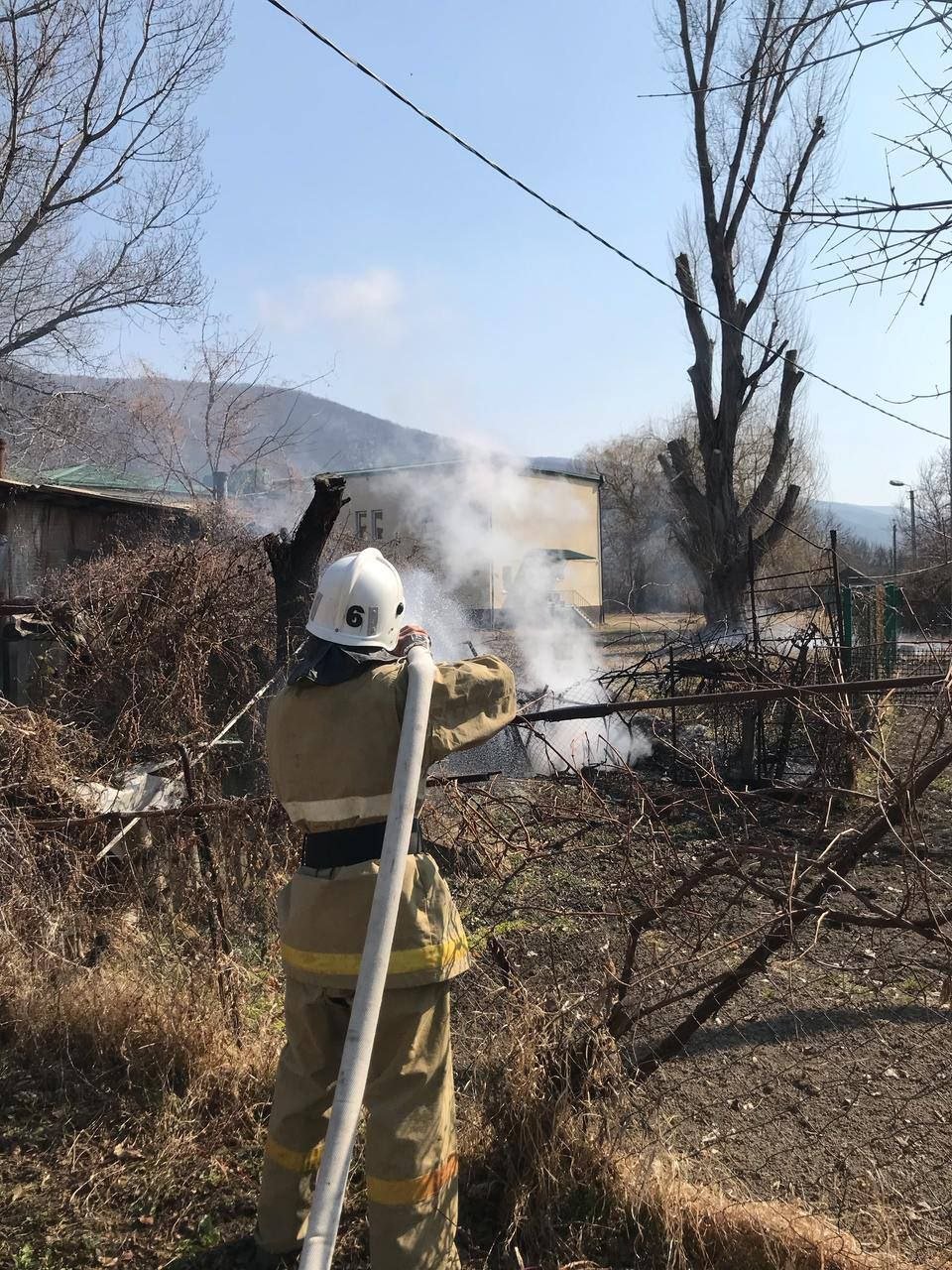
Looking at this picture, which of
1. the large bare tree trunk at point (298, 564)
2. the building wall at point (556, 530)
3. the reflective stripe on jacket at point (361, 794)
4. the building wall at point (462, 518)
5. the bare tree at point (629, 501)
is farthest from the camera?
the bare tree at point (629, 501)

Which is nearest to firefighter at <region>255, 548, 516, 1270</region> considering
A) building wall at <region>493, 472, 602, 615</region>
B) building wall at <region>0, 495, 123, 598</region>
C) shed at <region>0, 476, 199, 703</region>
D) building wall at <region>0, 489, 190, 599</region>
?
shed at <region>0, 476, 199, 703</region>

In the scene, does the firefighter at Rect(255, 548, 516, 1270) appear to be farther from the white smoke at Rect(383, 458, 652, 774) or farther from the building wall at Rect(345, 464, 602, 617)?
the building wall at Rect(345, 464, 602, 617)

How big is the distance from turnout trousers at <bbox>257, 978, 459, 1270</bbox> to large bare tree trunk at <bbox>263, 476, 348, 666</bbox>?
14.6 feet

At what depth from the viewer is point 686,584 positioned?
161 ft

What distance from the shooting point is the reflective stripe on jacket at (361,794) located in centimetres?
239

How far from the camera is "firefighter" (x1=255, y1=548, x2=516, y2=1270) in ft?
7.61

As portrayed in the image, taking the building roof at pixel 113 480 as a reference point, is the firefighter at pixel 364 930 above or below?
below

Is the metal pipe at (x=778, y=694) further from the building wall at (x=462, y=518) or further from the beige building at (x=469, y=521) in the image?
the building wall at (x=462, y=518)

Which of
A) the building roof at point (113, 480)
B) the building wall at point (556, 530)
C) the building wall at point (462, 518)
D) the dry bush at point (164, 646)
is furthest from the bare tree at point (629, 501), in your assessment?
the dry bush at point (164, 646)

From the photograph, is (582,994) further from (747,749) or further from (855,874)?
(747,749)

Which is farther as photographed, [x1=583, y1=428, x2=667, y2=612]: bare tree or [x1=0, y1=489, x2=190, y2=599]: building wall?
[x1=583, y1=428, x2=667, y2=612]: bare tree

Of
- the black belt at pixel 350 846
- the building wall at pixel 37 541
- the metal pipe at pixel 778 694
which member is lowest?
the black belt at pixel 350 846

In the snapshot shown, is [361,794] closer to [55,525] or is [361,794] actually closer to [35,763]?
[35,763]

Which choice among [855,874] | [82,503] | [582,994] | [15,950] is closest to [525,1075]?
[582,994]
